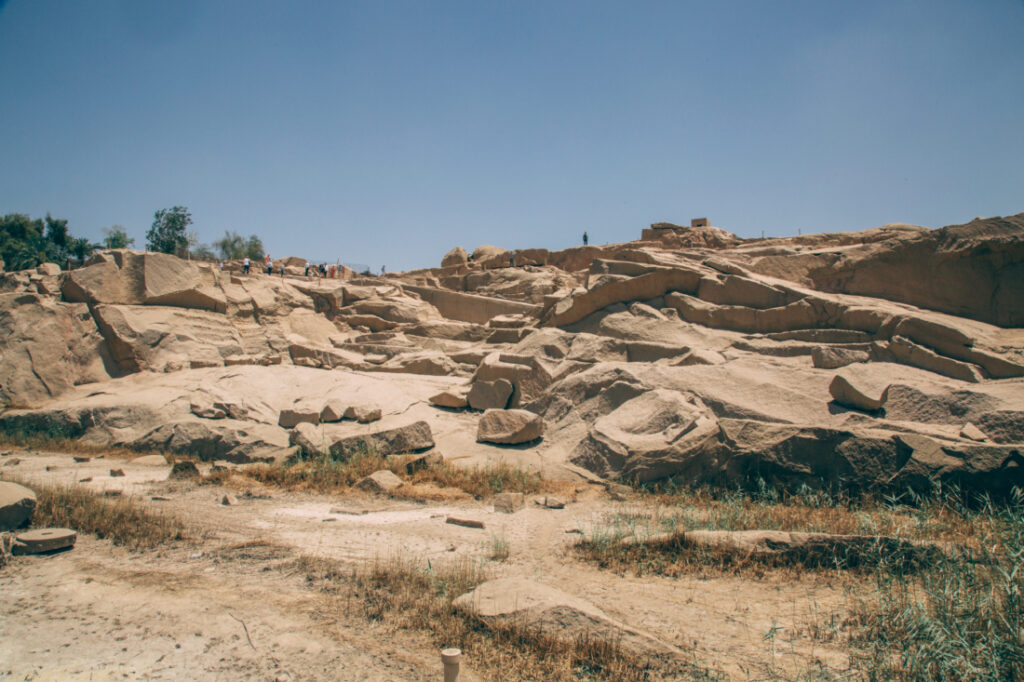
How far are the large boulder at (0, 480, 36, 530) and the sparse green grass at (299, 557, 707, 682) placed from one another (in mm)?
2215

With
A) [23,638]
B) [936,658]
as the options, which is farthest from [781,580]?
[23,638]

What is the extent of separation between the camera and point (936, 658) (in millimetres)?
2451

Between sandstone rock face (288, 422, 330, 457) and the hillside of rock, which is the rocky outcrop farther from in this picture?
sandstone rock face (288, 422, 330, 457)

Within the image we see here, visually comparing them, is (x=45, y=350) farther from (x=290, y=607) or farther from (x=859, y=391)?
(x=859, y=391)

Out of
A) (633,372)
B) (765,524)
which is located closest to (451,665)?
(765,524)

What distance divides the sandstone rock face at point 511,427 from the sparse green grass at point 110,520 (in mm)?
3549

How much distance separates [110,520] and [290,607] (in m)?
2.12

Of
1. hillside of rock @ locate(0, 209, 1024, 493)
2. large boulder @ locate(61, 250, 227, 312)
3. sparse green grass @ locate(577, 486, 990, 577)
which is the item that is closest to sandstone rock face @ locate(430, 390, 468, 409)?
hillside of rock @ locate(0, 209, 1024, 493)

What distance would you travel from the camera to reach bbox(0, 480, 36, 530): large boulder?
4.37m

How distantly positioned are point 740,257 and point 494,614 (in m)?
11.3

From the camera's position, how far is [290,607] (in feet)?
10.9

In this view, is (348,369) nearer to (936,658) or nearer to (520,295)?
(520,295)

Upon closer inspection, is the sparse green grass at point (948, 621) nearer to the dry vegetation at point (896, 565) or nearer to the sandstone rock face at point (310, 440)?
the dry vegetation at point (896, 565)

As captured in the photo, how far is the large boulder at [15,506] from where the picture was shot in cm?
437
